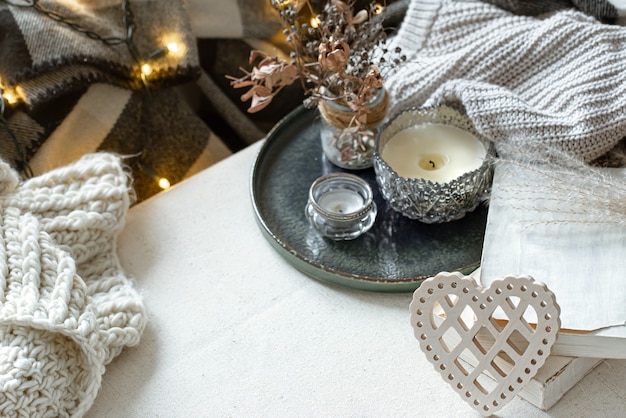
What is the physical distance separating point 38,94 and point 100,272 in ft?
1.02

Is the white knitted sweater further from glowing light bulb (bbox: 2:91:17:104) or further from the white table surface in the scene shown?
glowing light bulb (bbox: 2:91:17:104)

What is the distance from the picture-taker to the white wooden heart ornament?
63 centimetres

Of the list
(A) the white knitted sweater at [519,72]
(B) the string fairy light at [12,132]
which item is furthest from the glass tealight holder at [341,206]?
(B) the string fairy light at [12,132]

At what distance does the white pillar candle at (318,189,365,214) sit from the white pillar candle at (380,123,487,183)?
0.06m

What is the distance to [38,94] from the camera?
3.31 feet

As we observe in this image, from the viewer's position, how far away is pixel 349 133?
90 cm

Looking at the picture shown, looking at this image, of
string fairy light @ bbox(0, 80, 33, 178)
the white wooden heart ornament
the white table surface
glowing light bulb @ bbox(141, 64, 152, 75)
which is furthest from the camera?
glowing light bulb @ bbox(141, 64, 152, 75)

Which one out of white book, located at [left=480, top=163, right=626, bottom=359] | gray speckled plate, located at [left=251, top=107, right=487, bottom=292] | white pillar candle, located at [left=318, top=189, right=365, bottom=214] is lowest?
gray speckled plate, located at [left=251, top=107, right=487, bottom=292]

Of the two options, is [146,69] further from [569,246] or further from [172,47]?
[569,246]

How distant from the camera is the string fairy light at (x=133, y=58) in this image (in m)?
1.01

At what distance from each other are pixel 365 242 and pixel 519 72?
0.29 metres

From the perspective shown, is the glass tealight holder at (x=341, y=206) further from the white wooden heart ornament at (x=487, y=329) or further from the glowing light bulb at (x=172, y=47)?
the glowing light bulb at (x=172, y=47)

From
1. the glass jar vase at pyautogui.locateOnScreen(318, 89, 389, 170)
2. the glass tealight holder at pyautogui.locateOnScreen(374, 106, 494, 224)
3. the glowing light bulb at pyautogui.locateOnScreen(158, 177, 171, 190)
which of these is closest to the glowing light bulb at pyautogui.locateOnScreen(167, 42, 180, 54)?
the glowing light bulb at pyautogui.locateOnScreen(158, 177, 171, 190)

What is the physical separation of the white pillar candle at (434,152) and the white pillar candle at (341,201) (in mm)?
60
